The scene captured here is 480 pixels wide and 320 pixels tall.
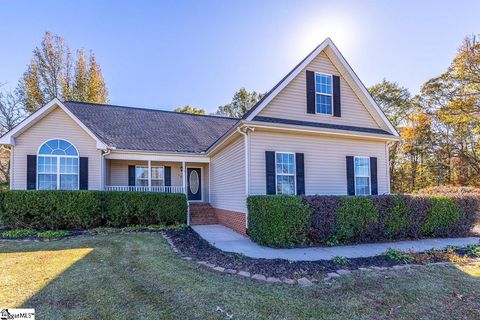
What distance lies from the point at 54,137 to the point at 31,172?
1.68m

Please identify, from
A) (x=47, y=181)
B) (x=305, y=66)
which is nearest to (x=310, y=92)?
(x=305, y=66)

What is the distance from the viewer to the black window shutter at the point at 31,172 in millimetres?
11086

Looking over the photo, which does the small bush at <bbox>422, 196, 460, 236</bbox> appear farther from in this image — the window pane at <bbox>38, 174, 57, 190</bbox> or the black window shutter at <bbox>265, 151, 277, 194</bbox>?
the window pane at <bbox>38, 174, 57, 190</bbox>

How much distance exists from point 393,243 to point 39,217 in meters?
12.2

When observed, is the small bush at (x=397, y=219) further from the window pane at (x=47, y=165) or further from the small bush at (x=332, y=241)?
the window pane at (x=47, y=165)

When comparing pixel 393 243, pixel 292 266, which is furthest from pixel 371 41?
pixel 292 266

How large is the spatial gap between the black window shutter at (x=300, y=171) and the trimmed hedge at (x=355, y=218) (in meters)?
1.83

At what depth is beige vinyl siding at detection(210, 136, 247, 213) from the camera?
9.60m

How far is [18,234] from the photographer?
9102 mm

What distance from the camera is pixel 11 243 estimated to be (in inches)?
316

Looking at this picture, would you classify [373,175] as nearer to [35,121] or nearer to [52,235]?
[52,235]

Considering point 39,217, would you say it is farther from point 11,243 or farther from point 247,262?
point 247,262

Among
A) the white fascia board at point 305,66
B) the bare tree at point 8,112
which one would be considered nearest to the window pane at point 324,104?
the white fascia board at point 305,66

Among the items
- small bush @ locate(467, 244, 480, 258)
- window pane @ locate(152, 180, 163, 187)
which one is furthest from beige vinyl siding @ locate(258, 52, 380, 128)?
window pane @ locate(152, 180, 163, 187)
